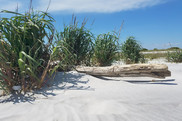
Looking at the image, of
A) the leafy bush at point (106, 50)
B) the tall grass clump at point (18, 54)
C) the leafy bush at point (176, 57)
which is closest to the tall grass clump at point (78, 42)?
the leafy bush at point (106, 50)

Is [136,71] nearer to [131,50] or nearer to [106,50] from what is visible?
[106,50]

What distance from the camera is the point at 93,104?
1.83 m

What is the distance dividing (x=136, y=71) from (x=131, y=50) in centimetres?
324

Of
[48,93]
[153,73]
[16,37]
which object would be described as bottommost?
[48,93]

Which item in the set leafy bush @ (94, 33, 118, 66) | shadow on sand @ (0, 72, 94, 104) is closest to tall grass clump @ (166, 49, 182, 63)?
leafy bush @ (94, 33, 118, 66)

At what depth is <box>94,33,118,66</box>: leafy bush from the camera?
435 cm

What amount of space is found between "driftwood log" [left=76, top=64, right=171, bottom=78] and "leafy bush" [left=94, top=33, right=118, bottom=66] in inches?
44.1

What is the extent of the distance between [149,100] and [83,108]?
0.89m

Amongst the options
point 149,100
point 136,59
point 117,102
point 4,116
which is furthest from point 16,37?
point 136,59

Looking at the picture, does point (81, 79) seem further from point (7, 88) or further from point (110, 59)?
point (110, 59)

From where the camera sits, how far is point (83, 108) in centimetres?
172

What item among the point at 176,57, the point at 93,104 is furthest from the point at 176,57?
the point at 93,104

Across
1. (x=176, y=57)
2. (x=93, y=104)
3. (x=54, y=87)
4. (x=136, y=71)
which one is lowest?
(x=93, y=104)

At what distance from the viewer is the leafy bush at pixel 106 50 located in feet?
14.3
